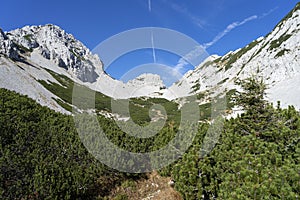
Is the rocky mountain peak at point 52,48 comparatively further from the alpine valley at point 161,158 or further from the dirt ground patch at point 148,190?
the dirt ground patch at point 148,190

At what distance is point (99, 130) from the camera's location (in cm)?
974

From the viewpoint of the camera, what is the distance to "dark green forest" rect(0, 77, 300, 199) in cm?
475

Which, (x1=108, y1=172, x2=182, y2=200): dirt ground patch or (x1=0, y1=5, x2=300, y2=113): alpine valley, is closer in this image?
(x1=108, y1=172, x2=182, y2=200): dirt ground patch

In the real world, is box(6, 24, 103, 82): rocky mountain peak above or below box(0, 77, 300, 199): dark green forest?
above

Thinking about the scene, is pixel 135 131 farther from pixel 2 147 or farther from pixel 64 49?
pixel 64 49

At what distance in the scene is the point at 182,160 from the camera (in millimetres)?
7391

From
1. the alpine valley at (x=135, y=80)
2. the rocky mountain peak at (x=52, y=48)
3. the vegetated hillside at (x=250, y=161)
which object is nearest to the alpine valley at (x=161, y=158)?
the vegetated hillside at (x=250, y=161)

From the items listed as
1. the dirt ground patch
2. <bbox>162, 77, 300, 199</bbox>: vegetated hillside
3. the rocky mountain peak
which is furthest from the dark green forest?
the rocky mountain peak

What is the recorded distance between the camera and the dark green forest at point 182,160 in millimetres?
4754

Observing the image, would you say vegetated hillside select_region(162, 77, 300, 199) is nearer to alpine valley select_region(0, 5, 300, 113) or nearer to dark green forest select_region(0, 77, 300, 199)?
dark green forest select_region(0, 77, 300, 199)

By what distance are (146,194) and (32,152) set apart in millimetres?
4245

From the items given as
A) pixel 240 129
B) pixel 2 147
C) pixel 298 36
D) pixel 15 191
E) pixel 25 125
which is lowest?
pixel 15 191

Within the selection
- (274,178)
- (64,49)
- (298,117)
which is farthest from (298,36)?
(64,49)

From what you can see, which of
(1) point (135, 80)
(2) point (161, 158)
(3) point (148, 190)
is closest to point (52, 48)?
(1) point (135, 80)
